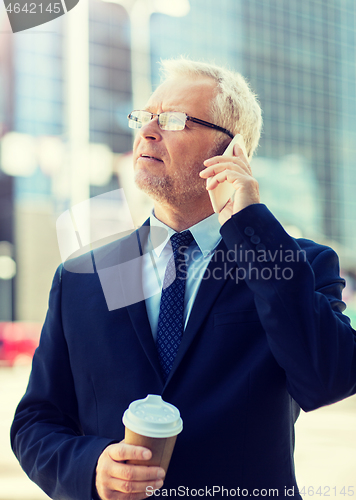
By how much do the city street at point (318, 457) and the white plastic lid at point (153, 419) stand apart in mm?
2561

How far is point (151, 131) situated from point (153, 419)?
1.25 meters

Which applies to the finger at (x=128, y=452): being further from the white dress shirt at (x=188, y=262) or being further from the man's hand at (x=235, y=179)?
the man's hand at (x=235, y=179)

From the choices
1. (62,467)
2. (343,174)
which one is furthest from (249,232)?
(343,174)

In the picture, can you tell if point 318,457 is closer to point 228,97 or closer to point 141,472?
point 228,97

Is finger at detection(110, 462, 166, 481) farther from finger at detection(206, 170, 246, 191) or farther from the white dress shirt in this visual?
finger at detection(206, 170, 246, 191)

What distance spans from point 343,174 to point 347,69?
16.1m

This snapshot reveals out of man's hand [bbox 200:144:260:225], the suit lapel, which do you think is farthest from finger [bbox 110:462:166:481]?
man's hand [bbox 200:144:260:225]

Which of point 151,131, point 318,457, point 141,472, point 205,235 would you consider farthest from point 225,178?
point 318,457

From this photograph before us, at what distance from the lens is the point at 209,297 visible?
1719mm

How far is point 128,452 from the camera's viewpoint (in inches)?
48.8

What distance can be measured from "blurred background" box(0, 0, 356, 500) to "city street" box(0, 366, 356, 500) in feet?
0.13

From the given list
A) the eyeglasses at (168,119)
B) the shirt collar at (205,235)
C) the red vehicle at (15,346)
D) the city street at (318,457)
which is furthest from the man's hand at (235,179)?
the red vehicle at (15,346)

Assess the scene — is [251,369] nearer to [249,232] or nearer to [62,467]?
[249,232]

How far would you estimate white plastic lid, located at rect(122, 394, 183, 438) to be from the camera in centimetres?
119
